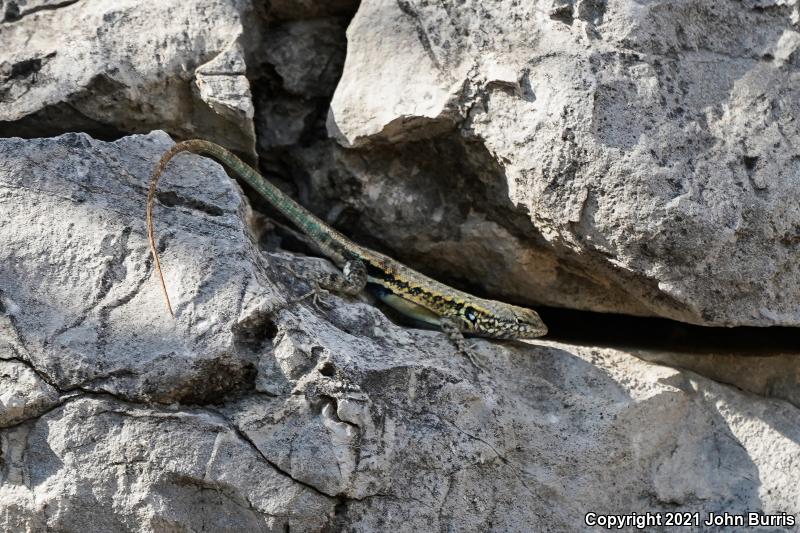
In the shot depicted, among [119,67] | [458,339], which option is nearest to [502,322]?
[458,339]

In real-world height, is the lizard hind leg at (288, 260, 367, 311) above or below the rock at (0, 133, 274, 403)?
below

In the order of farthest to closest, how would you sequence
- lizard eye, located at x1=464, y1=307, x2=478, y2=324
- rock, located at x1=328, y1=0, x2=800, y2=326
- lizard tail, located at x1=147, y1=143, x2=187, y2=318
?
1. lizard eye, located at x1=464, y1=307, x2=478, y2=324
2. rock, located at x1=328, y1=0, x2=800, y2=326
3. lizard tail, located at x1=147, y1=143, x2=187, y2=318

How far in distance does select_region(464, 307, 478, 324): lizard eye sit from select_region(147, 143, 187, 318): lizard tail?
5.57 ft

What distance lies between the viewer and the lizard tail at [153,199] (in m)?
3.50

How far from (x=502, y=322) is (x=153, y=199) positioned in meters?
1.90

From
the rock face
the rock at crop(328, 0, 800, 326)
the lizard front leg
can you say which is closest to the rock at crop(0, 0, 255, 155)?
the rock face

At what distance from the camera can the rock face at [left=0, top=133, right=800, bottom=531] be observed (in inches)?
132

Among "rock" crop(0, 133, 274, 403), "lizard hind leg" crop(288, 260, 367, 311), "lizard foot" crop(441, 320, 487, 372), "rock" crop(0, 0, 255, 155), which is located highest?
"rock" crop(0, 0, 255, 155)

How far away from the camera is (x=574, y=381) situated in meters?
4.38

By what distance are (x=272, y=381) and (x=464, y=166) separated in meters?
1.64

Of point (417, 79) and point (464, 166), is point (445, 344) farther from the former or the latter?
point (417, 79)

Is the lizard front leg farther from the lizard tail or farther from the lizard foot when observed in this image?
the lizard tail

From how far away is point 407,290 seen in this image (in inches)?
182

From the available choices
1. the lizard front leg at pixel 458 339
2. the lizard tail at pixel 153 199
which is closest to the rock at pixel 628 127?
the lizard front leg at pixel 458 339
